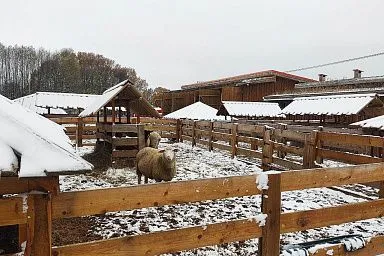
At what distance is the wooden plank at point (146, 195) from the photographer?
7.53 feet

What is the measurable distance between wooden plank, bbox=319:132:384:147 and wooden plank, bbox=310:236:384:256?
13.8ft

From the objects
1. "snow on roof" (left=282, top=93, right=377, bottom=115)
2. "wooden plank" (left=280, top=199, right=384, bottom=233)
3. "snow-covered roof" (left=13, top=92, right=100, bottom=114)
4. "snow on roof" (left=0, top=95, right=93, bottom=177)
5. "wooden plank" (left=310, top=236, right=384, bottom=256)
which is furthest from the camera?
"snow-covered roof" (left=13, top=92, right=100, bottom=114)

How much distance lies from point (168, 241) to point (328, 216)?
174 cm

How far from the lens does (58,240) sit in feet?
15.5

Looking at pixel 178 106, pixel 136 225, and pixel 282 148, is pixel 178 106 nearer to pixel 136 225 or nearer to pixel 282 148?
pixel 282 148

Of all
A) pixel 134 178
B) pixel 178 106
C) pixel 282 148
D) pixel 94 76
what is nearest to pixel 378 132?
pixel 282 148

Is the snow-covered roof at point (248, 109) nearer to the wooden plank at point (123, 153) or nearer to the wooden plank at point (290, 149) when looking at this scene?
the wooden plank at point (123, 153)

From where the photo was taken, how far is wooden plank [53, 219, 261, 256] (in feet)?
7.83

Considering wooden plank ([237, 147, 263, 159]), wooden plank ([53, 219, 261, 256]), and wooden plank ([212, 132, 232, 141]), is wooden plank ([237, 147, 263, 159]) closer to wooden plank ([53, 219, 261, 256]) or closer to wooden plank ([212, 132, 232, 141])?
wooden plank ([212, 132, 232, 141])

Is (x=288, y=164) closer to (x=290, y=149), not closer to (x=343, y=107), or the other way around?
(x=290, y=149)

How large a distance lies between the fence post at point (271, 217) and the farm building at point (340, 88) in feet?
62.3

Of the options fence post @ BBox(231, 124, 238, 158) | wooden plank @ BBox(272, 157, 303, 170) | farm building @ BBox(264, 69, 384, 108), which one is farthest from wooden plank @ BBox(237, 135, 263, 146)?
farm building @ BBox(264, 69, 384, 108)

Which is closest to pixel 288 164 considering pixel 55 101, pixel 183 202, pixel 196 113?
pixel 183 202

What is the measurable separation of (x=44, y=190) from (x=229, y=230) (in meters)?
1.54
